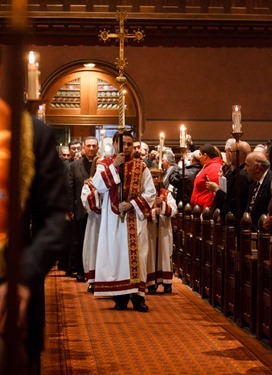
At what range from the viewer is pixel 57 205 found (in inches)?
88.0

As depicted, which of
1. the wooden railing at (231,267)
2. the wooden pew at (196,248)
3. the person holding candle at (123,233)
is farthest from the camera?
the wooden pew at (196,248)

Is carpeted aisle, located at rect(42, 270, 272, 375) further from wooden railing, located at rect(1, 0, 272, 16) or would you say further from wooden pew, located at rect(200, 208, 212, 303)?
wooden railing, located at rect(1, 0, 272, 16)

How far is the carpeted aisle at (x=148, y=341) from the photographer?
6375mm

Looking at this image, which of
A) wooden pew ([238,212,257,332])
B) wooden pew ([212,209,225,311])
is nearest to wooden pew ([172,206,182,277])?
wooden pew ([212,209,225,311])

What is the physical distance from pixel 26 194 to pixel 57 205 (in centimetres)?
9

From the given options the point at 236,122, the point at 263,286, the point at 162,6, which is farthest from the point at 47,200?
the point at 162,6

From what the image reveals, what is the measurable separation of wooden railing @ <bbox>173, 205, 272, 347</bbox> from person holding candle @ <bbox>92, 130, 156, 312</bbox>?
2.58 ft

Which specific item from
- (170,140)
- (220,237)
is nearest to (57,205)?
(220,237)

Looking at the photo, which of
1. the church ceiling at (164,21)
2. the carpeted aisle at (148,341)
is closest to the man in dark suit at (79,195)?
the carpeted aisle at (148,341)

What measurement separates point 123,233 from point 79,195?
3057 millimetres

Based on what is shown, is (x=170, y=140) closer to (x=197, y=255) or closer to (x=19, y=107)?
(x=197, y=255)

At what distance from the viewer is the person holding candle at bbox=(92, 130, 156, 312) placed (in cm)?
934

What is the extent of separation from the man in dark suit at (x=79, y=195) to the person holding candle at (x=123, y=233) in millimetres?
2721

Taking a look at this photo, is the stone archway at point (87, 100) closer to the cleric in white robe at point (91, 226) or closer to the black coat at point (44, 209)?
the cleric in white robe at point (91, 226)
